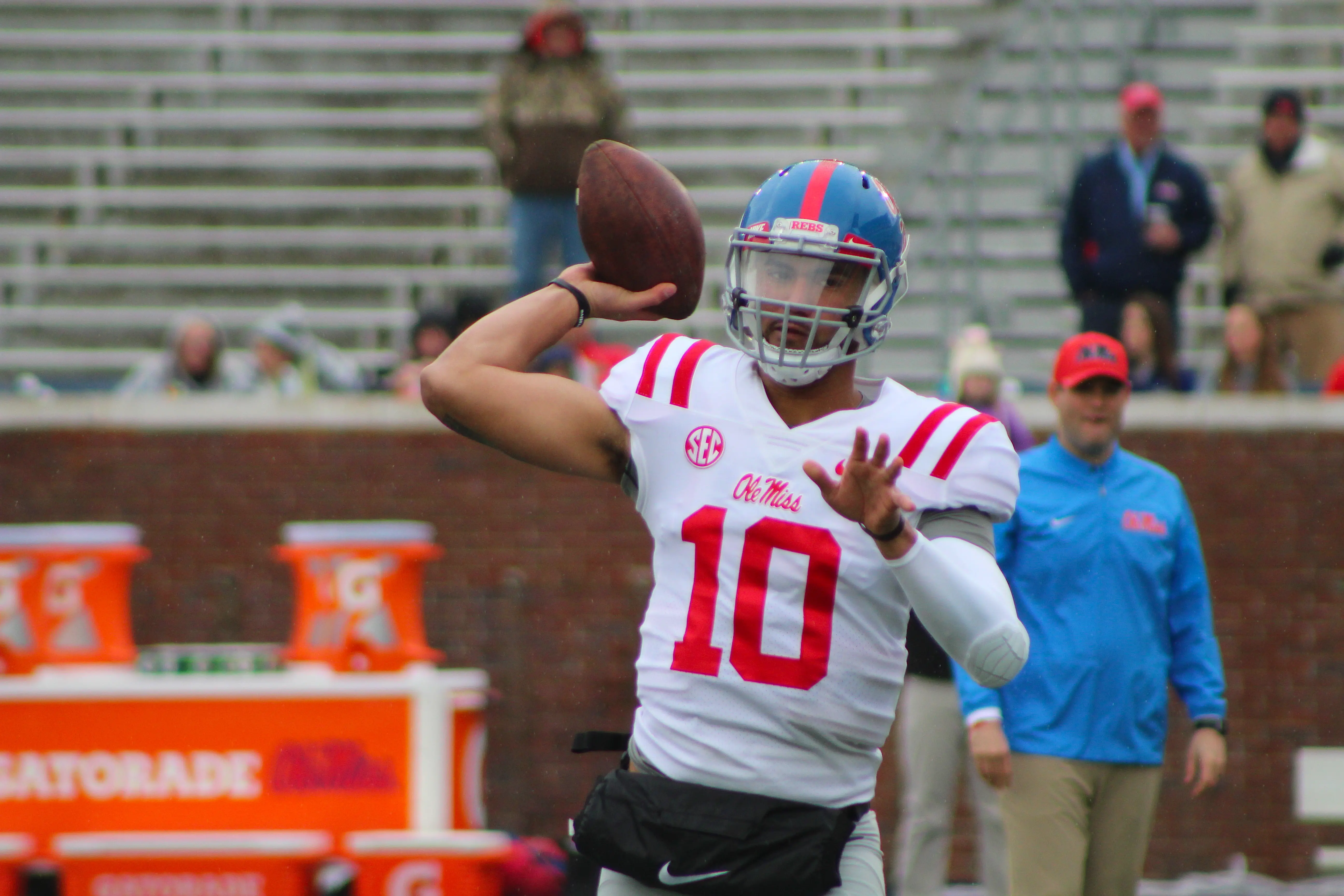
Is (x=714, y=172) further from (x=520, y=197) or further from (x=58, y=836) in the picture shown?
(x=58, y=836)

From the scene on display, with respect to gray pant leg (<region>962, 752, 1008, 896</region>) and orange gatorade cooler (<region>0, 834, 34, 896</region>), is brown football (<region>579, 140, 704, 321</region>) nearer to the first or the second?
gray pant leg (<region>962, 752, 1008, 896</region>)

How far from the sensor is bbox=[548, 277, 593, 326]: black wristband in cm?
279

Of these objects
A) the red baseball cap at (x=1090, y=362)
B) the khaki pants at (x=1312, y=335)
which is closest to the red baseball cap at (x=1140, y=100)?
the khaki pants at (x=1312, y=335)

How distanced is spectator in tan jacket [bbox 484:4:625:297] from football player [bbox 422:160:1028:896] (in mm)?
5275

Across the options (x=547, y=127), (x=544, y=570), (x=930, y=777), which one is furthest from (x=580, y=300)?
(x=547, y=127)

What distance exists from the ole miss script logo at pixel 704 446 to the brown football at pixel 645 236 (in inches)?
10.9

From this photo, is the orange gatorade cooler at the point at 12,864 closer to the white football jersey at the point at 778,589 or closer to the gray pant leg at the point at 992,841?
the gray pant leg at the point at 992,841

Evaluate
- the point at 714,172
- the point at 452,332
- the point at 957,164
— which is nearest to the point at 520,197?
the point at 452,332

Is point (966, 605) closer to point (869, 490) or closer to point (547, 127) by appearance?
point (869, 490)

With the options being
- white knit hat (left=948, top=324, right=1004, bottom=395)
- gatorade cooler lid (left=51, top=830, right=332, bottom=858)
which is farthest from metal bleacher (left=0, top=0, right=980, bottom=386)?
gatorade cooler lid (left=51, top=830, right=332, bottom=858)

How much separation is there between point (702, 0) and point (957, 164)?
1.94 m

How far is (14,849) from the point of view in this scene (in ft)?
18.3

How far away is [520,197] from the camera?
810cm

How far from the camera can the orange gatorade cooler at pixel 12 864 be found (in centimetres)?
558
